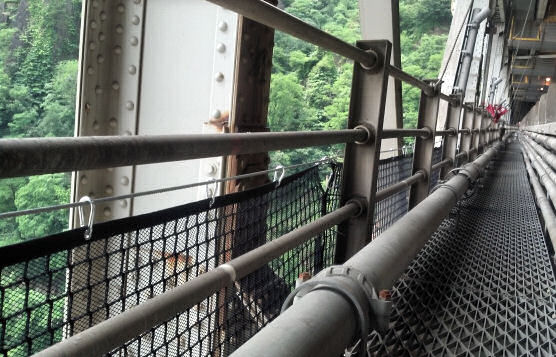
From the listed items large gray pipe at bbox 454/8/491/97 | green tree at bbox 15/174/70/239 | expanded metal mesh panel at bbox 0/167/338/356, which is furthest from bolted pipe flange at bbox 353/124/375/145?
large gray pipe at bbox 454/8/491/97

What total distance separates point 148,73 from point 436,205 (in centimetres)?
117

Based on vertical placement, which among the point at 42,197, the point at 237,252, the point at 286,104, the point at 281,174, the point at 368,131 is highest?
the point at 286,104

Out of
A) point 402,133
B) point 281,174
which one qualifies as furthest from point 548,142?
point 281,174

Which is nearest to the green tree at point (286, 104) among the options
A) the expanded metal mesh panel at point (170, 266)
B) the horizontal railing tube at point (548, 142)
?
the horizontal railing tube at point (548, 142)

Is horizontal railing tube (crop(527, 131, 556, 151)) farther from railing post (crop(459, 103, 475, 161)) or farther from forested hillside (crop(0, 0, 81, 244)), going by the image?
forested hillside (crop(0, 0, 81, 244))

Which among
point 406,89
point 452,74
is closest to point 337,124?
point 406,89

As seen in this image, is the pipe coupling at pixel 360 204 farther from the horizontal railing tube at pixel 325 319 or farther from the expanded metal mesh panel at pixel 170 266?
the horizontal railing tube at pixel 325 319

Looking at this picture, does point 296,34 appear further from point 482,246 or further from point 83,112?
point 482,246

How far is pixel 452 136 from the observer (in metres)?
A: 4.44

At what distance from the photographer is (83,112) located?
1717mm

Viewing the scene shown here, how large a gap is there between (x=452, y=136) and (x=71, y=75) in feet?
10.1

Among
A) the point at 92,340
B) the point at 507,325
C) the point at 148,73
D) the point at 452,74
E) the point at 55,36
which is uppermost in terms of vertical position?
the point at 452,74

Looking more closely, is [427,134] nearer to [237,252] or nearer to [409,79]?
[409,79]

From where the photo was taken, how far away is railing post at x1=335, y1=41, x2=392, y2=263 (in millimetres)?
1827
